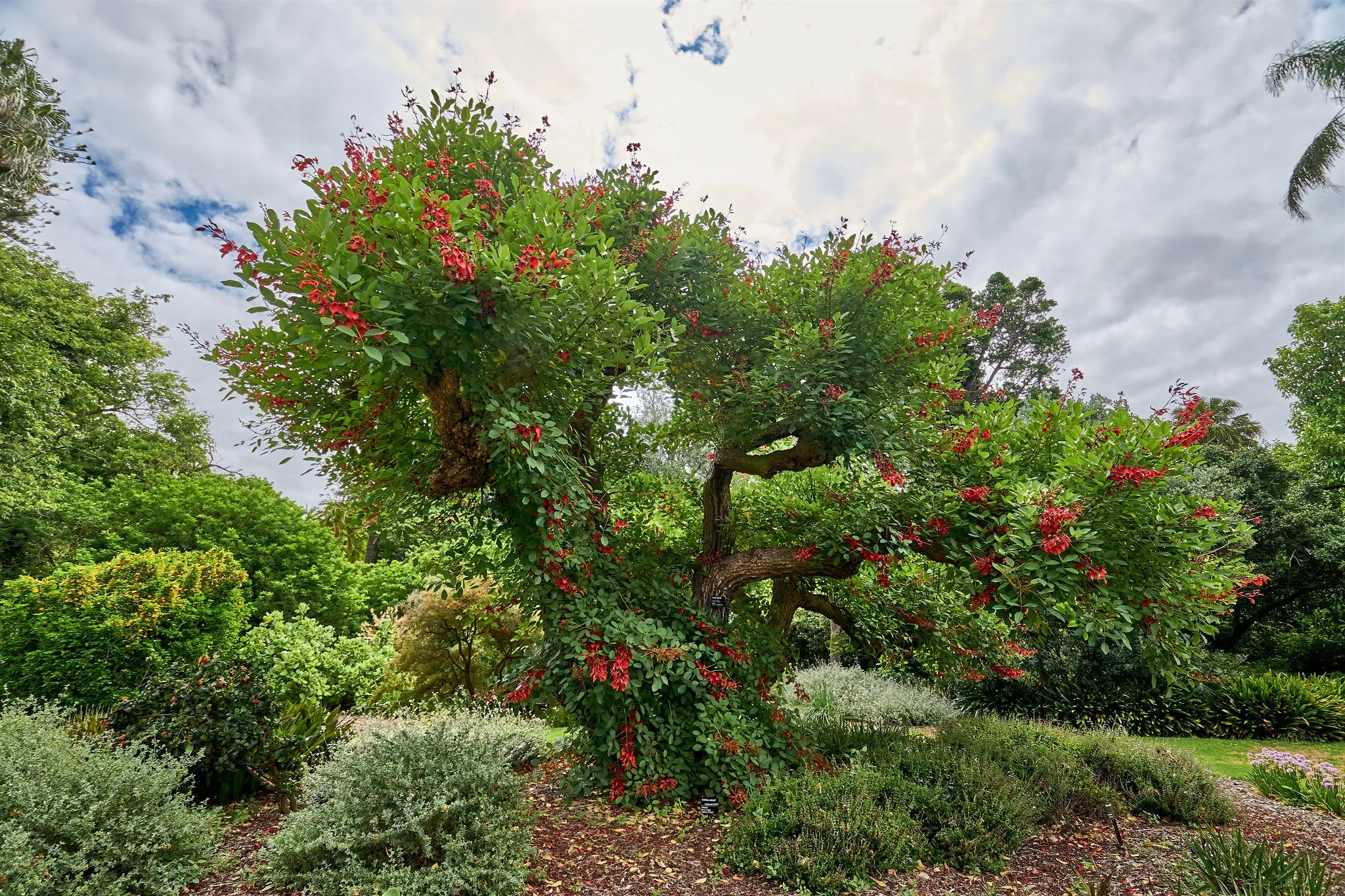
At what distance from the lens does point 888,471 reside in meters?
5.08

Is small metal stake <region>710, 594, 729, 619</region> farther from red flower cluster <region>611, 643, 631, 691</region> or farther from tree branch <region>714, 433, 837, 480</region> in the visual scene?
red flower cluster <region>611, 643, 631, 691</region>

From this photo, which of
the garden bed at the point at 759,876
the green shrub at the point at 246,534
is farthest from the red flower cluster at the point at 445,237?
the green shrub at the point at 246,534

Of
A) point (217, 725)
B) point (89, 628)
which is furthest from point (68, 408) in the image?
point (217, 725)

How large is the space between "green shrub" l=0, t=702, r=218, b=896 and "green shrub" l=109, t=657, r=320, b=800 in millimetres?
861

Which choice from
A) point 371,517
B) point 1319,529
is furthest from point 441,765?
point 1319,529

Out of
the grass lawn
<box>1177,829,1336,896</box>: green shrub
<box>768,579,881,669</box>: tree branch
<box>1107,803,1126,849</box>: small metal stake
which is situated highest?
<box>768,579,881,669</box>: tree branch

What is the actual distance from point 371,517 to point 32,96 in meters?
15.9

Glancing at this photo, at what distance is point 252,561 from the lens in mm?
11359

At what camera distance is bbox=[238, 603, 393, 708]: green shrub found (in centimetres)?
844

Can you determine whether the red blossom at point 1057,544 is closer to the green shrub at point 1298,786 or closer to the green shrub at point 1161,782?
the green shrub at point 1161,782

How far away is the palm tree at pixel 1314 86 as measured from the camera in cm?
1207

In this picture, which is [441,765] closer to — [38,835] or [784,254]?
[38,835]

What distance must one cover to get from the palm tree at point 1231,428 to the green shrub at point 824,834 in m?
20.0

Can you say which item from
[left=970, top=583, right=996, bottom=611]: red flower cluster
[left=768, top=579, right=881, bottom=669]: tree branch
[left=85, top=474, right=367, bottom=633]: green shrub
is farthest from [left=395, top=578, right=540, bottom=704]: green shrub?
[left=970, top=583, right=996, bottom=611]: red flower cluster
